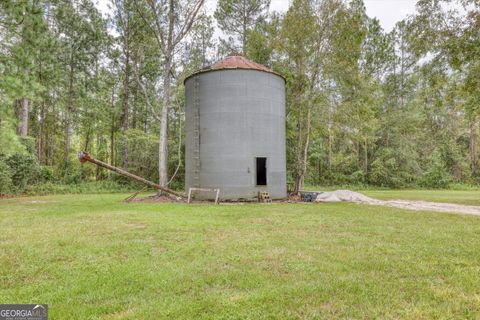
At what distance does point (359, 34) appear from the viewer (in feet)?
51.0

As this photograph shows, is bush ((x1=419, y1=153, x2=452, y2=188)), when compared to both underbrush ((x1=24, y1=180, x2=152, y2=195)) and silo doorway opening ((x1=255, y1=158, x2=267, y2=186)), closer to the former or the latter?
silo doorway opening ((x1=255, y1=158, x2=267, y2=186))

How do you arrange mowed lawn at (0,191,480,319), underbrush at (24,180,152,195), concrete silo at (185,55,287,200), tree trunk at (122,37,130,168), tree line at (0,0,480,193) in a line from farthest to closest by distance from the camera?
1. tree trunk at (122,37,130,168)
2. underbrush at (24,180,152,195)
3. concrete silo at (185,55,287,200)
4. tree line at (0,0,480,193)
5. mowed lawn at (0,191,480,319)

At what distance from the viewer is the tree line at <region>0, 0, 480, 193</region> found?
12297mm

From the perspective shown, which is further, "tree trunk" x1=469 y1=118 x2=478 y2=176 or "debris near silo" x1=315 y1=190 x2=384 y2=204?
"tree trunk" x1=469 y1=118 x2=478 y2=176

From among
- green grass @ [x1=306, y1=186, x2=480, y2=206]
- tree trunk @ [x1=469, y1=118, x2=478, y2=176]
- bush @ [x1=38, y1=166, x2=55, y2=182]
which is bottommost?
green grass @ [x1=306, y1=186, x2=480, y2=206]

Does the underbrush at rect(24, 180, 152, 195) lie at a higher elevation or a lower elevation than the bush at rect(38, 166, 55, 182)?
lower

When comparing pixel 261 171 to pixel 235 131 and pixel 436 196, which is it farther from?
pixel 436 196

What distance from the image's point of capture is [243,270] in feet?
13.4

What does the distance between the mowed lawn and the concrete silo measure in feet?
18.4

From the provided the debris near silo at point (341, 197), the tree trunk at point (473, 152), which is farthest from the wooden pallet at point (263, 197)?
the tree trunk at point (473, 152)

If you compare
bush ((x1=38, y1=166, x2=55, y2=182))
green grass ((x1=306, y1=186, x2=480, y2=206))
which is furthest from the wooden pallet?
bush ((x1=38, y1=166, x2=55, y2=182))

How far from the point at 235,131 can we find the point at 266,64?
29.2ft

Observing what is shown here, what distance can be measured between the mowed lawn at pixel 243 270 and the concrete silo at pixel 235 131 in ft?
18.4

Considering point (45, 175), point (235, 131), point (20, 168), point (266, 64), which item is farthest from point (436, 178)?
point (20, 168)
